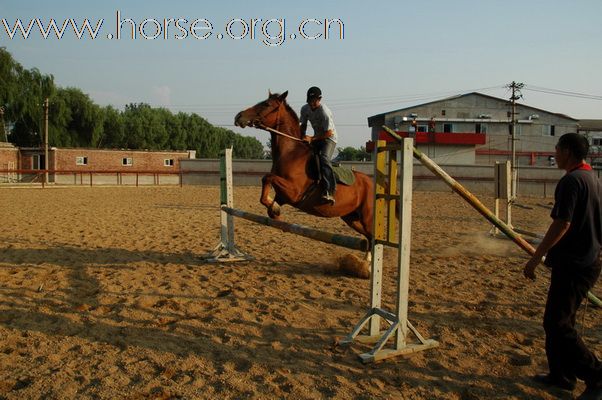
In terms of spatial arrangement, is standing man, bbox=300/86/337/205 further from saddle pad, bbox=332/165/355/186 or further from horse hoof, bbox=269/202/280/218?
horse hoof, bbox=269/202/280/218

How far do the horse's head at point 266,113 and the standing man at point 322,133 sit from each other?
44 cm

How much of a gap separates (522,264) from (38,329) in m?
7.38

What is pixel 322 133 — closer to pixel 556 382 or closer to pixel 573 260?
pixel 573 260

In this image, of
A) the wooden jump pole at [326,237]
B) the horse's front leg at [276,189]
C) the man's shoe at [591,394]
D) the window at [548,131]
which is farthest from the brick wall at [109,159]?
the window at [548,131]

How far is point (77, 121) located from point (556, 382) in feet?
199

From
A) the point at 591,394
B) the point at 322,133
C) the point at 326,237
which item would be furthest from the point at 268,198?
the point at 591,394

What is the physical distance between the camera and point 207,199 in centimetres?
2178

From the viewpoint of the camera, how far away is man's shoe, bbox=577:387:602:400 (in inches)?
125

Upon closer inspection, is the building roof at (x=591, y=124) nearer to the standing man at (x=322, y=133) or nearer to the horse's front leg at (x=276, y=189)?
the standing man at (x=322, y=133)

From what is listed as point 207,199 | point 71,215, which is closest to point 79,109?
point 207,199

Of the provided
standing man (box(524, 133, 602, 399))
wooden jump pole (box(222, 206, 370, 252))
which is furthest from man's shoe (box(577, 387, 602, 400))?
wooden jump pole (box(222, 206, 370, 252))

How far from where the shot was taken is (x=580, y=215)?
10.8 feet

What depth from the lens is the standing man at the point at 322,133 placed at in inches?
268

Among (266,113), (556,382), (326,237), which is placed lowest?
(556,382)
